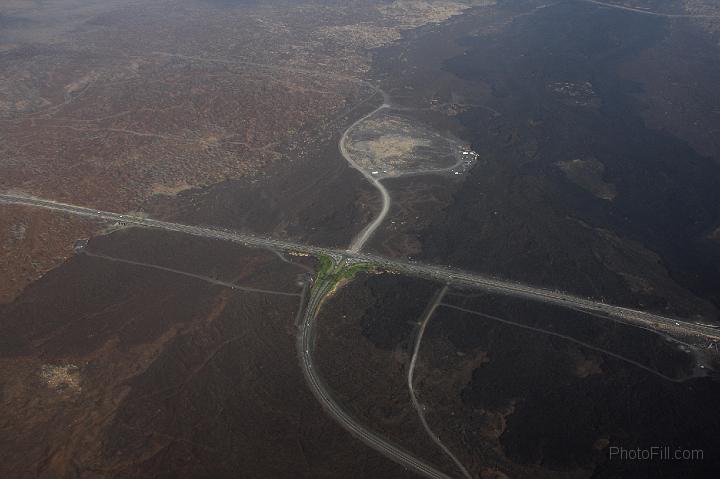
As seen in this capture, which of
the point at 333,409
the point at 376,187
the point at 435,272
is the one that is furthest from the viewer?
the point at 376,187

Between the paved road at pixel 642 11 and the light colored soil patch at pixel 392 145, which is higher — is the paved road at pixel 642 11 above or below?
above

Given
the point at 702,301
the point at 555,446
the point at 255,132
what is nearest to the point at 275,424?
the point at 555,446

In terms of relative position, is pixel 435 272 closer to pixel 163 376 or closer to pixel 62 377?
pixel 163 376

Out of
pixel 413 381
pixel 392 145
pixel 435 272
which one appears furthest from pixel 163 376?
pixel 392 145

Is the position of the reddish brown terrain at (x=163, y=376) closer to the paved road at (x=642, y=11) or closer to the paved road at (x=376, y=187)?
the paved road at (x=376, y=187)

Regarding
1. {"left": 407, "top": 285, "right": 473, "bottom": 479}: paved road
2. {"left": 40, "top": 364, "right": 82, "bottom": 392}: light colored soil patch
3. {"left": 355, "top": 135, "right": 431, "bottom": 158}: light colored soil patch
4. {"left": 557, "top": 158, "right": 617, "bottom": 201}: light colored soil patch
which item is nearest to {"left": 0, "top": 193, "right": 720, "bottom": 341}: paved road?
{"left": 407, "top": 285, "right": 473, "bottom": 479}: paved road

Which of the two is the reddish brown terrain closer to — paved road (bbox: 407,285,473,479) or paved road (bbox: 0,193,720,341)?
paved road (bbox: 0,193,720,341)

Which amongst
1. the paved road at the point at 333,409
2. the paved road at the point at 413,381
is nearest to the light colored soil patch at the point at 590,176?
the paved road at the point at 413,381

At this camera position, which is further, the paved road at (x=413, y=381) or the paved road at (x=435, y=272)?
the paved road at (x=435, y=272)
